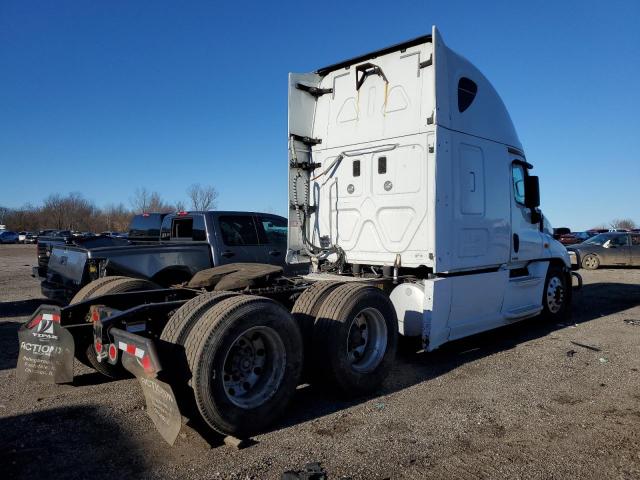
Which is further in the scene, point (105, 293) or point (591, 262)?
point (591, 262)

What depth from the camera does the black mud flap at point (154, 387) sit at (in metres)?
3.27

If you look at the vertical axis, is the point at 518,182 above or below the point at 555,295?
above

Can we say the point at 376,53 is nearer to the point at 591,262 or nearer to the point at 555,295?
the point at 555,295

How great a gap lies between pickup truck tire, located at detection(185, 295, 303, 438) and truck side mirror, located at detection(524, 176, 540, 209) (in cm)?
491

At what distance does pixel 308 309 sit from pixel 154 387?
169 centimetres

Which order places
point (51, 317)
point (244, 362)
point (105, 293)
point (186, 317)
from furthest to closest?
point (105, 293) → point (51, 317) → point (244, 362) → point (186, 317)

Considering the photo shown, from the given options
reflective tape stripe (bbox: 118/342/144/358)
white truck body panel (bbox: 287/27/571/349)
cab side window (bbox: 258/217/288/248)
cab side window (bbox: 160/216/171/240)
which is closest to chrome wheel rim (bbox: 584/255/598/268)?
white truck body panel (bbox: 287/27/571/349)

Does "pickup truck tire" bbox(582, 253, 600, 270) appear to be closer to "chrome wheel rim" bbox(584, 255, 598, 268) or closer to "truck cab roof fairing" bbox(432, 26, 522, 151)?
"chrome wheel rim" bbox(584, 255, 598, 268)

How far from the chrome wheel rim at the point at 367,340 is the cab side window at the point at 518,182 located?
11.5 feet

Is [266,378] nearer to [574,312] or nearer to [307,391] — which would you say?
[307,391]

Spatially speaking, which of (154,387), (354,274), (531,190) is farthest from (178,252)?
(531,190)

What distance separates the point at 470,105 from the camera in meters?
6.27

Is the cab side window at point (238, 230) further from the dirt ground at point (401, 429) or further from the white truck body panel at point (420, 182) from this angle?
the dirt ground at point (401, 429)

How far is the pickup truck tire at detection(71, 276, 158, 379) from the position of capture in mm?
4953
